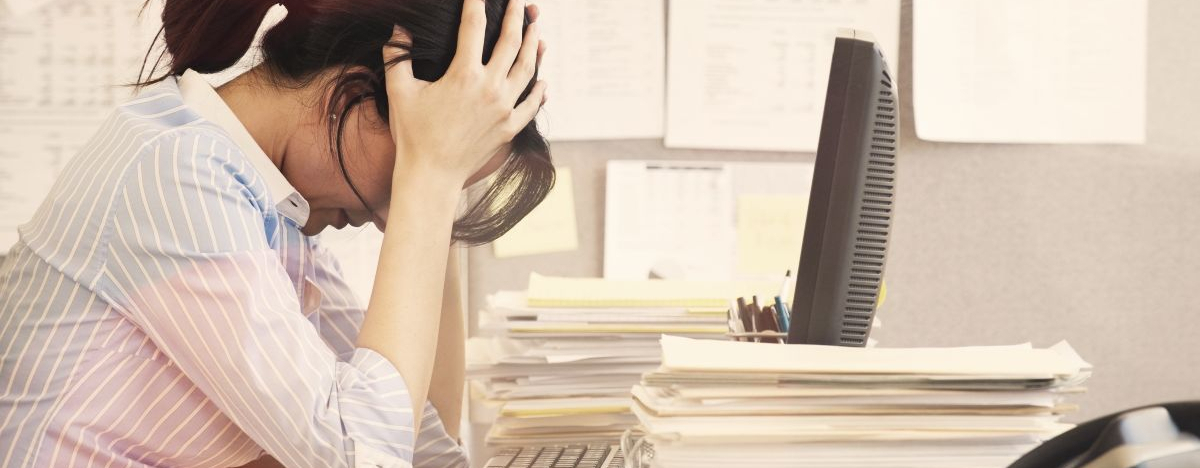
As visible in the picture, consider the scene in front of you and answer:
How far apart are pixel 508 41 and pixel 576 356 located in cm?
28

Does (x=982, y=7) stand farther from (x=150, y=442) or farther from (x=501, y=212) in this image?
(x=150, y=442)

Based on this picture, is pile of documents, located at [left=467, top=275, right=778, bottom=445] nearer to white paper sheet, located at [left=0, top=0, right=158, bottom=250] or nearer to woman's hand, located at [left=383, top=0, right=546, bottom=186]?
woman's hand, located at [left=383, top=0, right=546, bottom=186]

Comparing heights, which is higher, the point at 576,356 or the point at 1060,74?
the point at 1060,74

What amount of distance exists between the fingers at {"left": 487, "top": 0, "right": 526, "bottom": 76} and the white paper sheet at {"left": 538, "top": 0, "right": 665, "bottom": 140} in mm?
419

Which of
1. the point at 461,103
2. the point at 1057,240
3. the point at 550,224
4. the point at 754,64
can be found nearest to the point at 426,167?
the point at 461,103

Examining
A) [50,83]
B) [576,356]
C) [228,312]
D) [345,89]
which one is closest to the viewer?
[228,312]

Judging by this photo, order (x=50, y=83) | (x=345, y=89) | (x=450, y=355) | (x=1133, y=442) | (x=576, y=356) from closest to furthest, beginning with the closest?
(x=1133, y=442), (x=345, y=89), (x=576, y=356), (x=450, y=355), (x=50, y=83)

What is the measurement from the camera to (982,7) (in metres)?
1.18

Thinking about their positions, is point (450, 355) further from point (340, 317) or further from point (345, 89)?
point (345, 89)

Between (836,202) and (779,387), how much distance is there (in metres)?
0.14

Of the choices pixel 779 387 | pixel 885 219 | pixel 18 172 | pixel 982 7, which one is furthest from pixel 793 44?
pixel 18 172

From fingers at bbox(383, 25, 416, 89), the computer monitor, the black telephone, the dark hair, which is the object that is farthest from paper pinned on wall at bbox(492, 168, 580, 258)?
the black telephone

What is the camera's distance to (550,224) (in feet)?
3.90

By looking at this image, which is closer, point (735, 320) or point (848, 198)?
point (848, 198)
